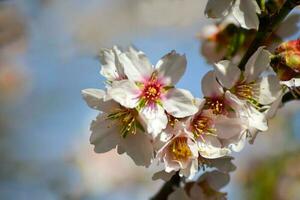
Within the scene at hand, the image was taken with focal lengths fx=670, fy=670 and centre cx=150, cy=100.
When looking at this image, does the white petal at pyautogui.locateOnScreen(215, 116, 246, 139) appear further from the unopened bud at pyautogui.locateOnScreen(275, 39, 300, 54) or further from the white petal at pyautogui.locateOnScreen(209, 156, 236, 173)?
the unopened bud at pyautogui.locateOnScreen(275, 39, 300, 54)

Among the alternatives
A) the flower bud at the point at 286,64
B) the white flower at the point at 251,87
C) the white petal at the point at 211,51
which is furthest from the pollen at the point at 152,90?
the white petal at the point at 211,51

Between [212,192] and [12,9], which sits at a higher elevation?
[12,9]

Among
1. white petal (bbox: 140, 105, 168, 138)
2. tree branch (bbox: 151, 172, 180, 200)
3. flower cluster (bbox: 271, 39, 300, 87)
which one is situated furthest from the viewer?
tree branch (bbox: 151, 172, 180, 200)

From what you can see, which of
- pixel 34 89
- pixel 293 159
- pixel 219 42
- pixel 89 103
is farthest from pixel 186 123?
pixel 34 89

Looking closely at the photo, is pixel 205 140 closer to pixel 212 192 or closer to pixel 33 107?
pixel 212 192

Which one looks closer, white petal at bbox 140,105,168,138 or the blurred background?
white petal at bbox 140,105,168,138

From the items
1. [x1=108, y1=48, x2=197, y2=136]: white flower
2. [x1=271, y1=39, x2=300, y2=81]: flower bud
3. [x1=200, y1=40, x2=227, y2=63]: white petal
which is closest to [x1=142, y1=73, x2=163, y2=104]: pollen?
[x1=108, y1=48, x2=197, y2=136]: white flower

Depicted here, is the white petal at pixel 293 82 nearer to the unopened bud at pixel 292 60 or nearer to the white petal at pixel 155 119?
the unopened bud at pixel 292 60
